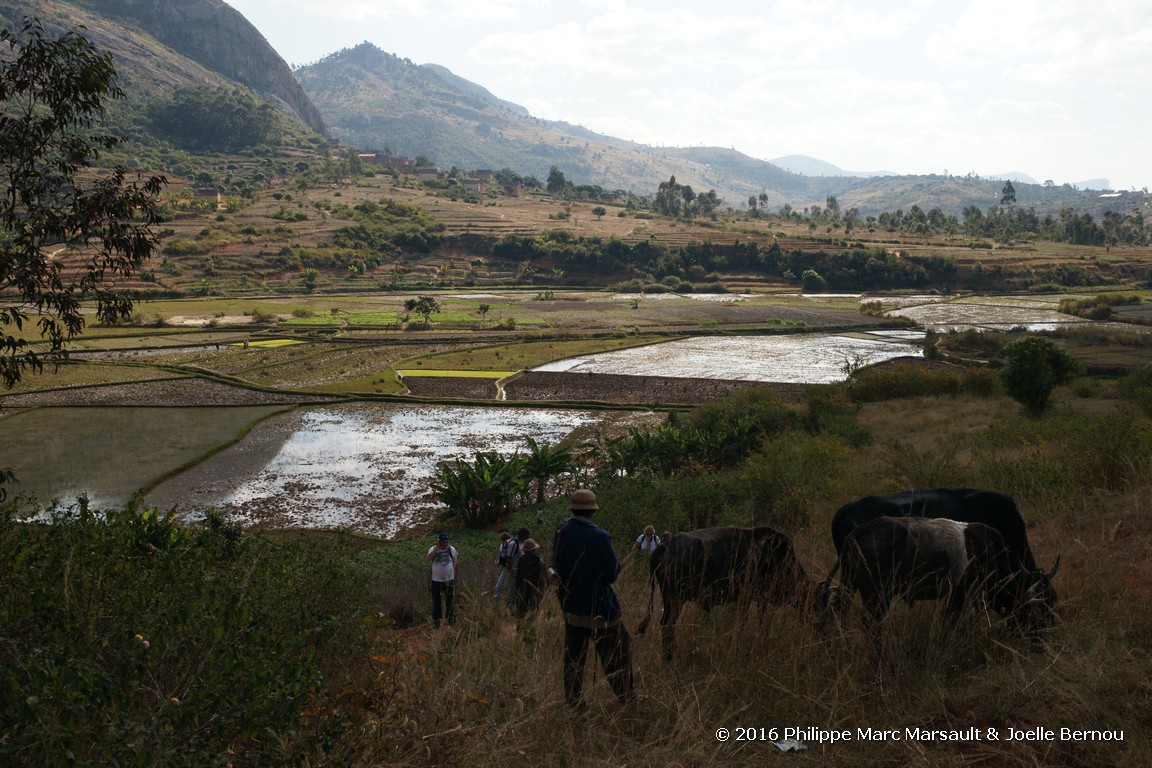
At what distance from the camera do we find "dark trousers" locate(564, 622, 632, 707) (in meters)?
5.47

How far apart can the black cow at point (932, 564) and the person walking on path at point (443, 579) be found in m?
5.76

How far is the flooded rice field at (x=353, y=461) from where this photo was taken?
64.5 ft

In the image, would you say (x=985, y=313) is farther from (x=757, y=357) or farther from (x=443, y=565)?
(x=443, y=565)

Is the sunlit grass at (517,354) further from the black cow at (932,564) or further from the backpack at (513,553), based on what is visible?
the black cow at (932,564)

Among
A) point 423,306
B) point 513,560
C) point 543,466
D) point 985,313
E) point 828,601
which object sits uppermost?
point 423,306

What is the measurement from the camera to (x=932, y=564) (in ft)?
21.6

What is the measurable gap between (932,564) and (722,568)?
1861mm

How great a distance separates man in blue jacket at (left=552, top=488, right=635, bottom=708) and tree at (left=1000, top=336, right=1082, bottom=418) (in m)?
23.6

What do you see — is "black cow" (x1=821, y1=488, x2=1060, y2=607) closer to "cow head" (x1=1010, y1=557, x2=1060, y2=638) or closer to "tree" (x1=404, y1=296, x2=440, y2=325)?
"cow head" (x1=1010, y1=557, x2=1060, y2=638)

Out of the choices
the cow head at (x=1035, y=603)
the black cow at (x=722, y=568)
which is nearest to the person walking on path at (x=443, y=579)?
the black cow at (x=722, y=568)

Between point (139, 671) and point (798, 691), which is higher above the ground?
point (139, 671)

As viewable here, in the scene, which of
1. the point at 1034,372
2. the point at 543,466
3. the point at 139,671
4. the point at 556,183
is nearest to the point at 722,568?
the point at 139,671

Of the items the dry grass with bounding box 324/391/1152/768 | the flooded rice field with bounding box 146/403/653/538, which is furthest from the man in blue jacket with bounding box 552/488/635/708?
the flooded rice field with bounding box 146/403/653/538

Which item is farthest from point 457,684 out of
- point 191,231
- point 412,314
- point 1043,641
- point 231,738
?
point 191,231
